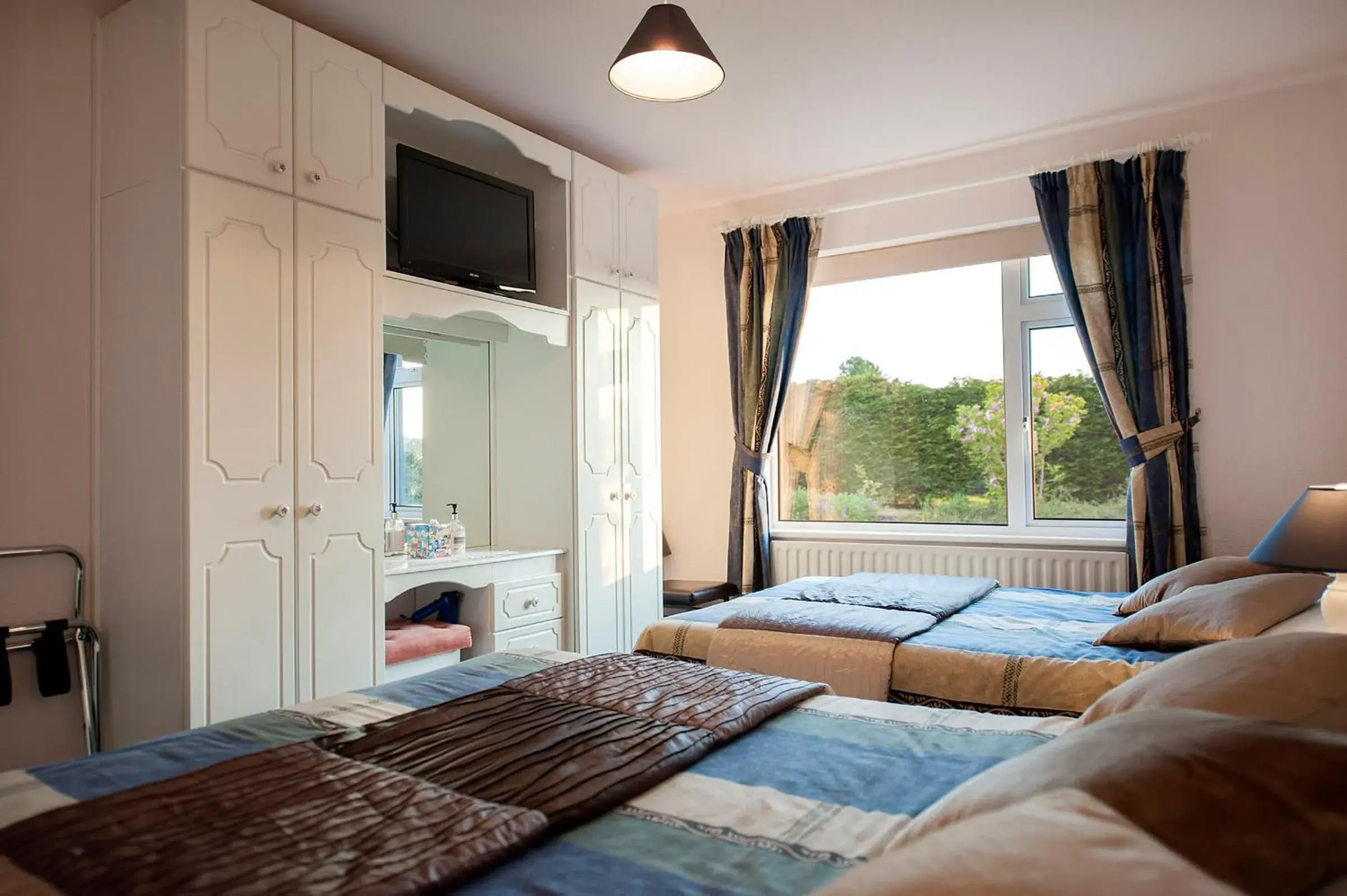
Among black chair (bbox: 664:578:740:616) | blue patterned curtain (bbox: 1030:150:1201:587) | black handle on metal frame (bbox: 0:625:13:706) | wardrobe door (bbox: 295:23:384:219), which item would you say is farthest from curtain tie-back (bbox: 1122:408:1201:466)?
black handle on metal frame (bbox: 0:625:13:706)

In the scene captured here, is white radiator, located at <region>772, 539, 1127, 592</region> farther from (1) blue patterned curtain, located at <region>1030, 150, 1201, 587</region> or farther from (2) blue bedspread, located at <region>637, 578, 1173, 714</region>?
(2) blue bedspread, located at <region>637, 578, 1173, 714</region>

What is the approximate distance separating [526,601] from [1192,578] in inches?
97.9

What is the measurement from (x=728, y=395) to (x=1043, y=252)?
6.08 ft

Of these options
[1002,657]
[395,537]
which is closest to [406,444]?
[395,537]

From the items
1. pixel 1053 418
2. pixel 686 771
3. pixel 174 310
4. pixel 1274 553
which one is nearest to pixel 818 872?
pixel 686 771

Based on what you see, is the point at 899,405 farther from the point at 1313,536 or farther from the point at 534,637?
the point at 1313,536

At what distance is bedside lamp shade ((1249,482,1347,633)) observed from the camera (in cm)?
211

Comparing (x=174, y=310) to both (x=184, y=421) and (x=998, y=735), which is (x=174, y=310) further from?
(x=998, y=735)

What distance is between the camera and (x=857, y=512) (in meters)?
4.86

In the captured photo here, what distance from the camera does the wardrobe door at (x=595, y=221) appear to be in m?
3.96

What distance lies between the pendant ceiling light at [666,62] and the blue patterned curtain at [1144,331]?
7.41 feet

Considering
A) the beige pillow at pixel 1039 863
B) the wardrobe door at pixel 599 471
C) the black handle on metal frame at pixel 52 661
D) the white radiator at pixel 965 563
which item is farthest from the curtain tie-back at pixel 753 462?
the beige pillow at pixel 1039 863

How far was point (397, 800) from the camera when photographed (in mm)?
1173

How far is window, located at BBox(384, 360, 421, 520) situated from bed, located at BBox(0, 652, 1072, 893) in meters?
1.87
